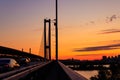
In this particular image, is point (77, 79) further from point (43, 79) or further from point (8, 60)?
point (8, 60)

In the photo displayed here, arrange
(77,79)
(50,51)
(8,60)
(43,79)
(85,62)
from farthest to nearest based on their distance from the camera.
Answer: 1. (85,62)
2. (50,51)
3. (8,60)
4. (43,79)
5. (77,79)

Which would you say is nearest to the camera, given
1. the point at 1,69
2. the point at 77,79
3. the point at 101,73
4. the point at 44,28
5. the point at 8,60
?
the point at 77,79

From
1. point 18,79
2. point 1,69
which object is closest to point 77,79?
point 18,79

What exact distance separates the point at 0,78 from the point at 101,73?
105973 mm

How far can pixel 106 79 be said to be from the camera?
99.1 metres

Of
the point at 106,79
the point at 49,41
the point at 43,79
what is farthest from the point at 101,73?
the point at 43,79

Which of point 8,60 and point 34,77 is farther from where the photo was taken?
point 8,60

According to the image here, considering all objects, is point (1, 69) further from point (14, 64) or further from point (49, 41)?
point (49, 41)

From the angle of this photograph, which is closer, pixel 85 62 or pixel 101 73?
pixel 101 73

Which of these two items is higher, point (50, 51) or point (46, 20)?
point (46, 20)

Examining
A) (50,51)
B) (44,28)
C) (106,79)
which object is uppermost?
(44,28)

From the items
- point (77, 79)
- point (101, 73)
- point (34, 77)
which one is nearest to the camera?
point (77, 79)

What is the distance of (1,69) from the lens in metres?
26.0

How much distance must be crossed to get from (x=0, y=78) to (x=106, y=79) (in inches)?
3532
